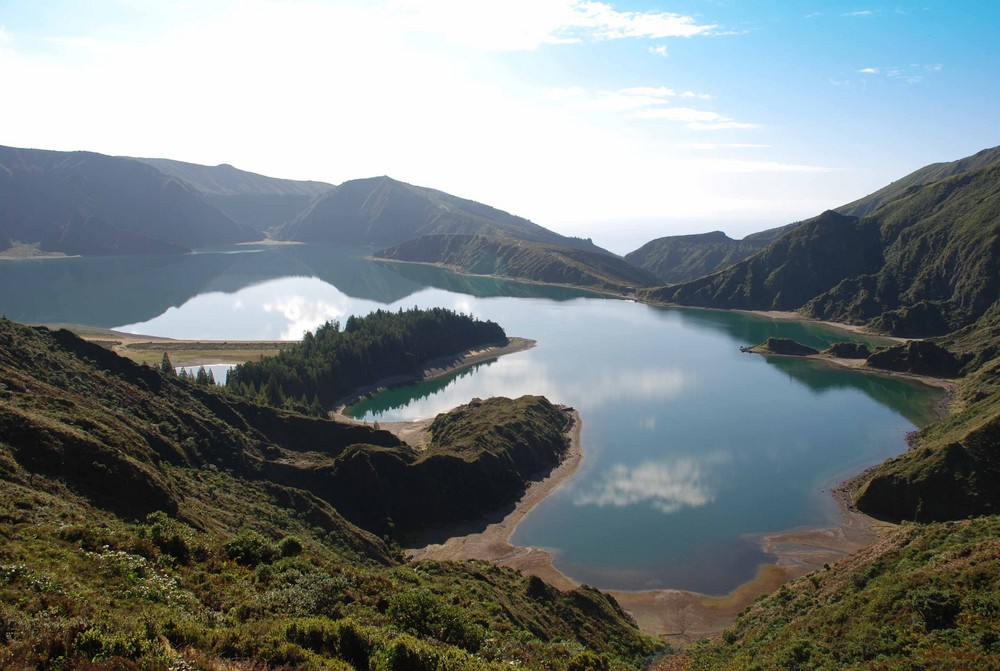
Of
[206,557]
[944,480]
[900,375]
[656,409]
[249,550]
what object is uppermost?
[206,557]

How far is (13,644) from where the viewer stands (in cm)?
1323

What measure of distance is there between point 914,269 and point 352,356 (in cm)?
15520

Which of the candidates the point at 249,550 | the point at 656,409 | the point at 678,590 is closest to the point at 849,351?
the point at 656,409

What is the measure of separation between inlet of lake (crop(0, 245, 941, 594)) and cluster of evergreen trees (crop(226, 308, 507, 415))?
22.5ft

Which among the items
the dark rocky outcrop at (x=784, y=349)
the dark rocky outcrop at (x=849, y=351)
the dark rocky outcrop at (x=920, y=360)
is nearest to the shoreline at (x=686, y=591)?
the dark rocky outcrop at (x=920, y=360)

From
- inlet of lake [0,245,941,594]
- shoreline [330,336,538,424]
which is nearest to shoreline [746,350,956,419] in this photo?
inlet of lake [0,245,941,594]

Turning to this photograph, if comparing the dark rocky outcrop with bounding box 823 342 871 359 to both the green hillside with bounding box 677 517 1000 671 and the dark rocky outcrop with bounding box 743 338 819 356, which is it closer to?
the dark rocky outcrop with bounding box 743 338 819 356

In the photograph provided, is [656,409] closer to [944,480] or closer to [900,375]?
[944,480]

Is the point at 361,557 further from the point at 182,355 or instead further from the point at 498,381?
the point at 182,355

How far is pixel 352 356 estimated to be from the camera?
101 m

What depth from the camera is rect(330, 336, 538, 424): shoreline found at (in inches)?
3669

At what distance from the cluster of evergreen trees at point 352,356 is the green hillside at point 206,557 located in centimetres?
2227

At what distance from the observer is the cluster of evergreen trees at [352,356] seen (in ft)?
275

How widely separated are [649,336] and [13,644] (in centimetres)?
Result: 14649
